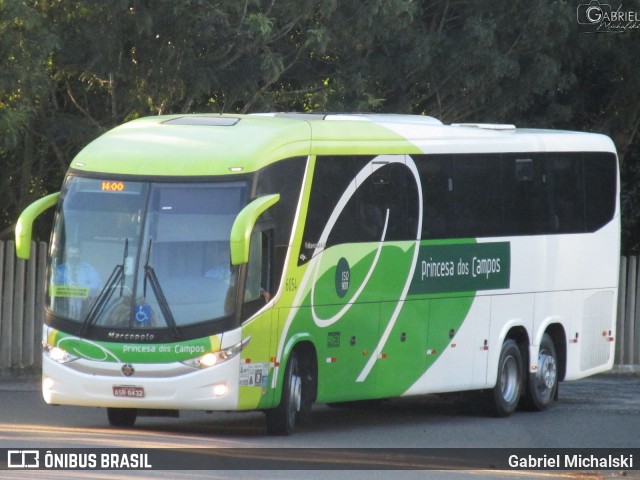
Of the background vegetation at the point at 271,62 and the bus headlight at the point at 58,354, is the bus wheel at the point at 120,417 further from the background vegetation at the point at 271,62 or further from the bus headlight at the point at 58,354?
the background vegetation at the point at 271,62

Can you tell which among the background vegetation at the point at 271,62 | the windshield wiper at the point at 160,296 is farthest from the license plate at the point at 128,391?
the background vegetation at the point at 271,62

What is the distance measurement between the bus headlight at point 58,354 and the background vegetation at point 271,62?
3.91m

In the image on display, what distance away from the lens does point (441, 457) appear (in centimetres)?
1326

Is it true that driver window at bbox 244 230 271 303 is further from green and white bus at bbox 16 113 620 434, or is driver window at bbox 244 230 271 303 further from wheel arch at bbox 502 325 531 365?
wheel arch at bbox 502 325 531 365

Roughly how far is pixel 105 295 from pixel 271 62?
5756mm

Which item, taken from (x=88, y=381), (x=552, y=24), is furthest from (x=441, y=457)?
(x=552, y=24)

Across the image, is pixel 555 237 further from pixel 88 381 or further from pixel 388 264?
pixel 88 381

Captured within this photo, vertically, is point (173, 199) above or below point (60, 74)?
below

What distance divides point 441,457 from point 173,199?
3588mm

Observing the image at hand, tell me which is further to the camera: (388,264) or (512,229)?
(512,229)

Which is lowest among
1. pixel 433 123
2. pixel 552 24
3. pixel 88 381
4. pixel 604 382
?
pixel 604 382

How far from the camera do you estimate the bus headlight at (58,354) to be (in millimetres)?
13695

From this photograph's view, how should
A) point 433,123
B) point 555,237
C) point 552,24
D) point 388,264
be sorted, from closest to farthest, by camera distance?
1. point 388,264
2. point 433,123
3. point 555,237
4. point 552,24

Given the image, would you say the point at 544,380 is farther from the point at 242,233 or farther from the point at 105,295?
the point at 105,295
